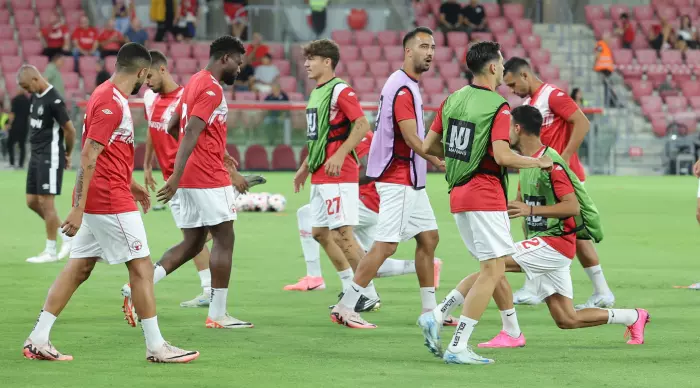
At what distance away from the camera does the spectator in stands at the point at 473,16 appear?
35.4 metres

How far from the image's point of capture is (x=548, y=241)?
8.53m

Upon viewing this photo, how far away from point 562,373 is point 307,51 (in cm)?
375

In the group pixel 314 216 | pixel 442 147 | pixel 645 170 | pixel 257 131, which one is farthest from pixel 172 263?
pixel 645 170

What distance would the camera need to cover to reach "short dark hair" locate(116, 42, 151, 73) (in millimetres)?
7582

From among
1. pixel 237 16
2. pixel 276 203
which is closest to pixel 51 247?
pixel 276 203

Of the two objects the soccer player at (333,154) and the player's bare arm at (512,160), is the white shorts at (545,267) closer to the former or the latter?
the player's bare arm at (512,160)

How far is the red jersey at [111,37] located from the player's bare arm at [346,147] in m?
24.1

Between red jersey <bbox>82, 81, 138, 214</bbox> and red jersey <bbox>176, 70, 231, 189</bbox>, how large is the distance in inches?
47.0

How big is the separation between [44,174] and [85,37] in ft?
69.5

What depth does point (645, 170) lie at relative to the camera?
32.8 metres

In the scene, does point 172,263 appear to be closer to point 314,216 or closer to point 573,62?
point 314,216

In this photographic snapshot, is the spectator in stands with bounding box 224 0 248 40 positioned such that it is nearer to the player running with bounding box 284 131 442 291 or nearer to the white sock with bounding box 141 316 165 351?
the player running with bounding box 284 131 442 291

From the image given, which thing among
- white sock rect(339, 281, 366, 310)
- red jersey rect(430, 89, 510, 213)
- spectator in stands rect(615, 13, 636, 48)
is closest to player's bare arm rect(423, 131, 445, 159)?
red jersey rect(430, 89, 510, 213)

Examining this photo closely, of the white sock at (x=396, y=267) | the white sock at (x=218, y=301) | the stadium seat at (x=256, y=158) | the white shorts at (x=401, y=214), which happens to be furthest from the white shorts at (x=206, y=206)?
the stadium seat at (x=256, y=158)
